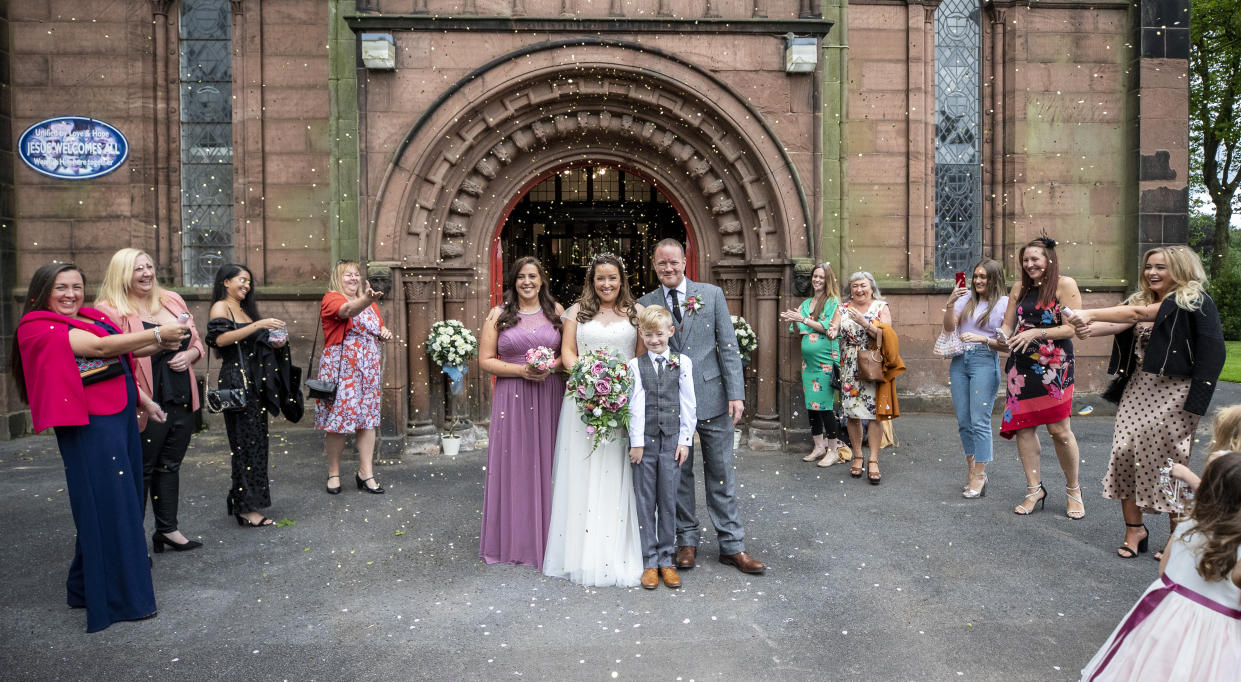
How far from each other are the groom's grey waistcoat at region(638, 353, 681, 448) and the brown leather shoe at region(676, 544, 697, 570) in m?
0.77

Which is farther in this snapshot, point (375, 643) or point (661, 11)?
point (661, 11)

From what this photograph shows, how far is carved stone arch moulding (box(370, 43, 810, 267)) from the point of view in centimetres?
852

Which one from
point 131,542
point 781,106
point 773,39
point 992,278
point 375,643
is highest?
point 773,39

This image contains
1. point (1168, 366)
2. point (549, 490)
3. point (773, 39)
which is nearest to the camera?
point (1168, 366)

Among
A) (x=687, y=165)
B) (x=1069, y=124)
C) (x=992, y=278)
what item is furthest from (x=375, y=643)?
(x=1069, y=124)

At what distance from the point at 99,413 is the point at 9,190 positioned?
7.62 meters

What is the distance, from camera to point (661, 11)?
876 centimetres

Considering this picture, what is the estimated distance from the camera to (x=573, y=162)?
937 centimetres

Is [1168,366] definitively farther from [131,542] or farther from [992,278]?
[131,542]

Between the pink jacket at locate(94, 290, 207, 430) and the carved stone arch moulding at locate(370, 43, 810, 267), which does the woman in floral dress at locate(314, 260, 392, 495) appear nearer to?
the pink jacket at locate(94, 290, 207, 430)

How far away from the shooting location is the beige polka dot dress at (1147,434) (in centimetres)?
486

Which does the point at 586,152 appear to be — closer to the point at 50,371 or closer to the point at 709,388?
the point at 709,388

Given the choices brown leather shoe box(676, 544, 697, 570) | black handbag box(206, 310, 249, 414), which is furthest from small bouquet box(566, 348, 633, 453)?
black handbag box(206, 310, 249, 414)

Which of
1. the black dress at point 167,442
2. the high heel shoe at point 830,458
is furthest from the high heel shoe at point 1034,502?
the black dress at point 167,442
